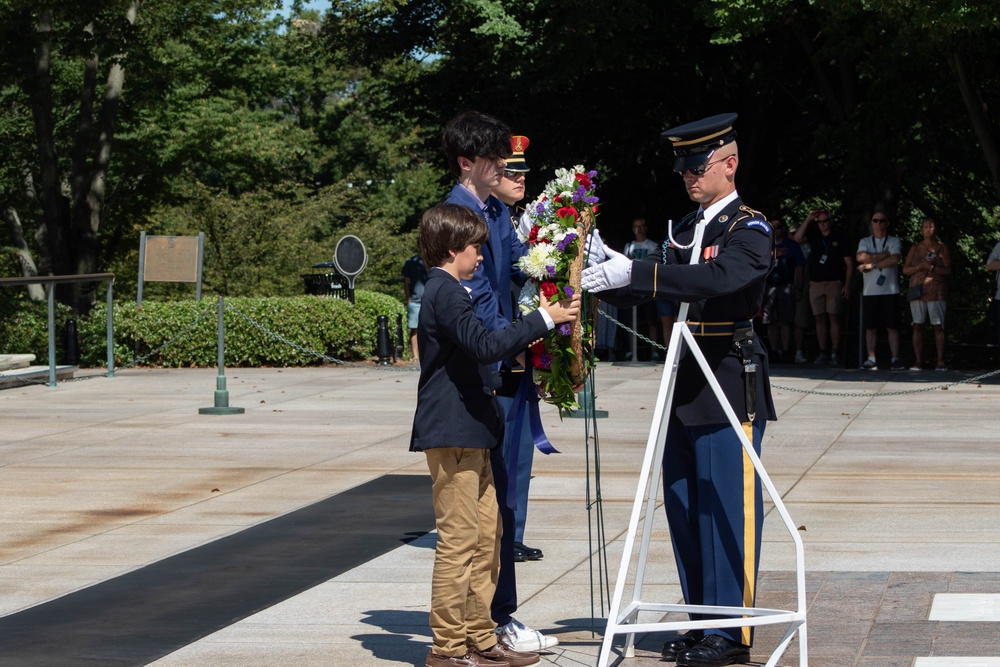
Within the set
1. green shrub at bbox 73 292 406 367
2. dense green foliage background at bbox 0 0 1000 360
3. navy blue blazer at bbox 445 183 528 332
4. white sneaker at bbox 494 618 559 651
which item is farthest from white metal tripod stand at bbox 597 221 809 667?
green shrub at bbox 73 292 406 367

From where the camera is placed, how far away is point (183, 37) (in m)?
29.2

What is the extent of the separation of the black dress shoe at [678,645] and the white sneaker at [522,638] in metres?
0.45

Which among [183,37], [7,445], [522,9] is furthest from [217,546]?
[183,37]

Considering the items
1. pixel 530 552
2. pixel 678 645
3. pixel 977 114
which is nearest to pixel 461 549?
pixel 678 645

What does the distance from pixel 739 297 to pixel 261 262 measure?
24199mm

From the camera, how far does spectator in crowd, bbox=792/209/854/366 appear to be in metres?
18.8

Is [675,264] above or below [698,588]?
above

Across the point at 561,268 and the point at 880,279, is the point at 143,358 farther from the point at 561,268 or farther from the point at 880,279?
the point at 561,268

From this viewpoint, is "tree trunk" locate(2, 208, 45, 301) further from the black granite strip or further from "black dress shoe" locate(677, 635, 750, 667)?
"black dress shoe" locate(677, 635, 750, 667)

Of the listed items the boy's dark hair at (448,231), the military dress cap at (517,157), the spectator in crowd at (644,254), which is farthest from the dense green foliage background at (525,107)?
the boy's dark hair at (448,231)

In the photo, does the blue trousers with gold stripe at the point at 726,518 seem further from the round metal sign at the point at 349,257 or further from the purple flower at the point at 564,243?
the round metal sign at the point at 349,257

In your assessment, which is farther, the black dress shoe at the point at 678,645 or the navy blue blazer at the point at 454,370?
the black dress shoe at the point at 678,645

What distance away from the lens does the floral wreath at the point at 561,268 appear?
5.13 m

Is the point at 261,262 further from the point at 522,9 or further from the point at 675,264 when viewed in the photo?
the point at 675,264
